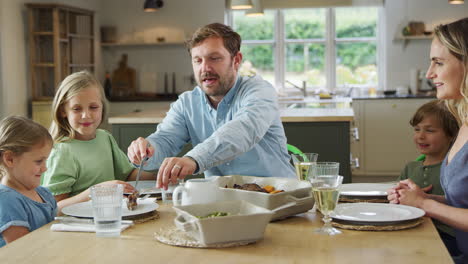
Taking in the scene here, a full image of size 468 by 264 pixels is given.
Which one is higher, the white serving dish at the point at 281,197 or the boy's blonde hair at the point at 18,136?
the boy's blonde hair at the point at 18,136

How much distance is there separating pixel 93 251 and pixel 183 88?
705cm

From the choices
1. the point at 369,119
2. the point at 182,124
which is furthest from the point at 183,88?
the point at 182,124

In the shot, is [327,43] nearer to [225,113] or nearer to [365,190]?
[225,113]

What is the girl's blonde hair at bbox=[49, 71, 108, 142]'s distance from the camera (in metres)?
2.46

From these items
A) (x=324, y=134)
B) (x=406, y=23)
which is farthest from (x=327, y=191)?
(x=406, y=23)

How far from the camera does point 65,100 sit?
2.48 m

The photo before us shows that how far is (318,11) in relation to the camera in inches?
323

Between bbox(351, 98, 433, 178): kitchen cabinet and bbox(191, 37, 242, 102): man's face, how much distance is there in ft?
15.7

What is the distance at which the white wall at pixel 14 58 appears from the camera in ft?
21.4

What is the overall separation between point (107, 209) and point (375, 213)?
28.1 inches

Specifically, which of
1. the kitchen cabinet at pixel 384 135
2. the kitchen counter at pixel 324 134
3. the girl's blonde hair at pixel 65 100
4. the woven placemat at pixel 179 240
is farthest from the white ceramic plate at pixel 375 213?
the kitchen cabinet at pixel 384 135

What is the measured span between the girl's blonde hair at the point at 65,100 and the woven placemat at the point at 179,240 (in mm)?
1087

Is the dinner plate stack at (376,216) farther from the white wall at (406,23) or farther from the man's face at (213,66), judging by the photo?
the white wall at (406,23)

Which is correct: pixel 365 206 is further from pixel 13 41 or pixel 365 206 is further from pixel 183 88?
pixel 183 88
